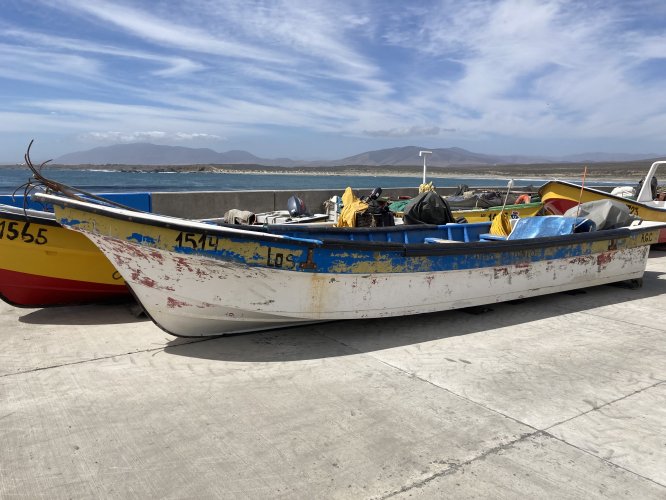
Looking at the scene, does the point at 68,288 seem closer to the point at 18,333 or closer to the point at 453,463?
the point at 18,333

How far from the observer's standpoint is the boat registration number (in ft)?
18.4

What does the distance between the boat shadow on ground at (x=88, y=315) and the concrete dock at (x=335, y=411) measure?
0.20 ft

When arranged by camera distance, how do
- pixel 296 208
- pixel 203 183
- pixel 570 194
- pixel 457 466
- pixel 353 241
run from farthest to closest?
pixel 203 183 → pixel 570 194 → pixel 296 208 → pixel 353 241 → pixel 457 466

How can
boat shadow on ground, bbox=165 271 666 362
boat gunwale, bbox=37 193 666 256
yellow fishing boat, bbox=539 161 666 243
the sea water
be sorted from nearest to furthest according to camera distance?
1. boat gunwale, bbox=37 193 666 256
2. boat shadow on ground, bbox=165 271 666 362
3. yellow fishing boat, bbox=539 161 666 243
4. the sea water

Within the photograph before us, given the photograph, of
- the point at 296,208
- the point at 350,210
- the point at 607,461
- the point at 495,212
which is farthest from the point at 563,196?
the point at 607,461

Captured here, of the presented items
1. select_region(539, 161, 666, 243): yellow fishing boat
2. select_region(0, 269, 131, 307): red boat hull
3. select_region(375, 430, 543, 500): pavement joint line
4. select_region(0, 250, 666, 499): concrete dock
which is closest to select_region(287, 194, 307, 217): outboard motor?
select_region(0, 269, 131, 307): red boat hull

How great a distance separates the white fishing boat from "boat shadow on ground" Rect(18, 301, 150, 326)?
4.12ft

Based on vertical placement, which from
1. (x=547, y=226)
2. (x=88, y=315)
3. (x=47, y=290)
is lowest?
(x=88, y=315)

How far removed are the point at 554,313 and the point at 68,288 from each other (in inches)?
222

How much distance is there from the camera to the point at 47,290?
231 inches

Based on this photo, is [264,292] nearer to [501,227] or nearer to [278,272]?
[278,272]

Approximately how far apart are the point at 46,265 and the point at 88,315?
2.32 feet

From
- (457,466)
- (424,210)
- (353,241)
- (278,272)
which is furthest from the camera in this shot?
(424,210)

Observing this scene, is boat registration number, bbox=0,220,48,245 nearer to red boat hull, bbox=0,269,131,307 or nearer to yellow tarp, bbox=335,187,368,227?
red boat hull, bbox=0,269,131,307
